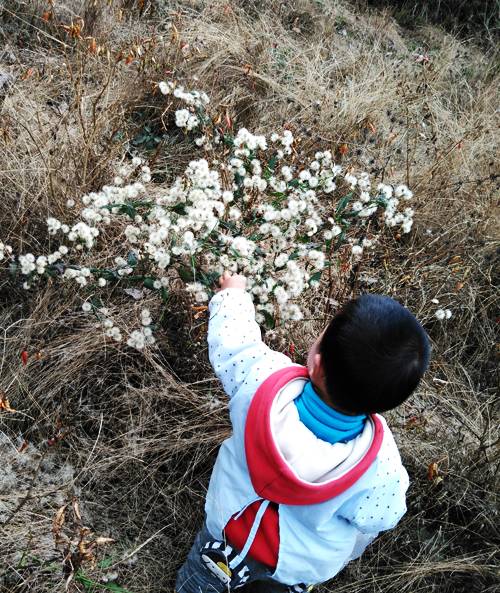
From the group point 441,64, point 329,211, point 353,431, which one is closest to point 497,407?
point 329,211

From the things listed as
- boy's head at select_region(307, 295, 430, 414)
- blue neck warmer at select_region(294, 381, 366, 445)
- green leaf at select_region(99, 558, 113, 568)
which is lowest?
green leaf at select_region(99, 558, 113, 568)

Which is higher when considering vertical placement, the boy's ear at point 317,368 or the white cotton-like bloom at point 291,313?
the boy's ear at point 317,368

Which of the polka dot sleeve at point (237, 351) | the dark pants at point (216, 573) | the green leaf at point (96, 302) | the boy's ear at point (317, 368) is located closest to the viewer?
the boy's ear at point (317, 368)

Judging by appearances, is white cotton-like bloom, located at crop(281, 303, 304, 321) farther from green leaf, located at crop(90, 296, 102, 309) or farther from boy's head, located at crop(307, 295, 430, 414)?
boy's head, located at crop(307, 295, 430, 414)

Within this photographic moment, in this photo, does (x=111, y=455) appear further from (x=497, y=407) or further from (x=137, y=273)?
(x=497, y=407)

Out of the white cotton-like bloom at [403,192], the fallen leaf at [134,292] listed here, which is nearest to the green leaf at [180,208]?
the fallen leaf at [134,292]

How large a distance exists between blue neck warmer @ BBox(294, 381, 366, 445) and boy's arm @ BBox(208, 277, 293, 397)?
14cm

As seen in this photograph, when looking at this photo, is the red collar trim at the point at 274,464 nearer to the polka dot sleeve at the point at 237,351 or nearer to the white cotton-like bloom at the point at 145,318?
the polka dot sleeve at the point at 237,351

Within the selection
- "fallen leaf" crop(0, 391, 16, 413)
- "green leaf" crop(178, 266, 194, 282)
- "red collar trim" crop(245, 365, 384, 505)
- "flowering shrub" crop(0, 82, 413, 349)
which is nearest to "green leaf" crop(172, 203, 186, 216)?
"flowering shrub" crop(0, 82, 413, 349)

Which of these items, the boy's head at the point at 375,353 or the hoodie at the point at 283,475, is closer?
the boy's head at the point at 375,353

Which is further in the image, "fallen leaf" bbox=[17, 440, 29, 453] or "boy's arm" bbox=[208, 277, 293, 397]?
"fallen leaf" bbox=[17, 440, 29, 453]

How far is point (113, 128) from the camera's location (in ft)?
9.89

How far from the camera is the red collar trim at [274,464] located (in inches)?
57.7

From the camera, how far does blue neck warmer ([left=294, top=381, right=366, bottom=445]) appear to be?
1497 millimetres
